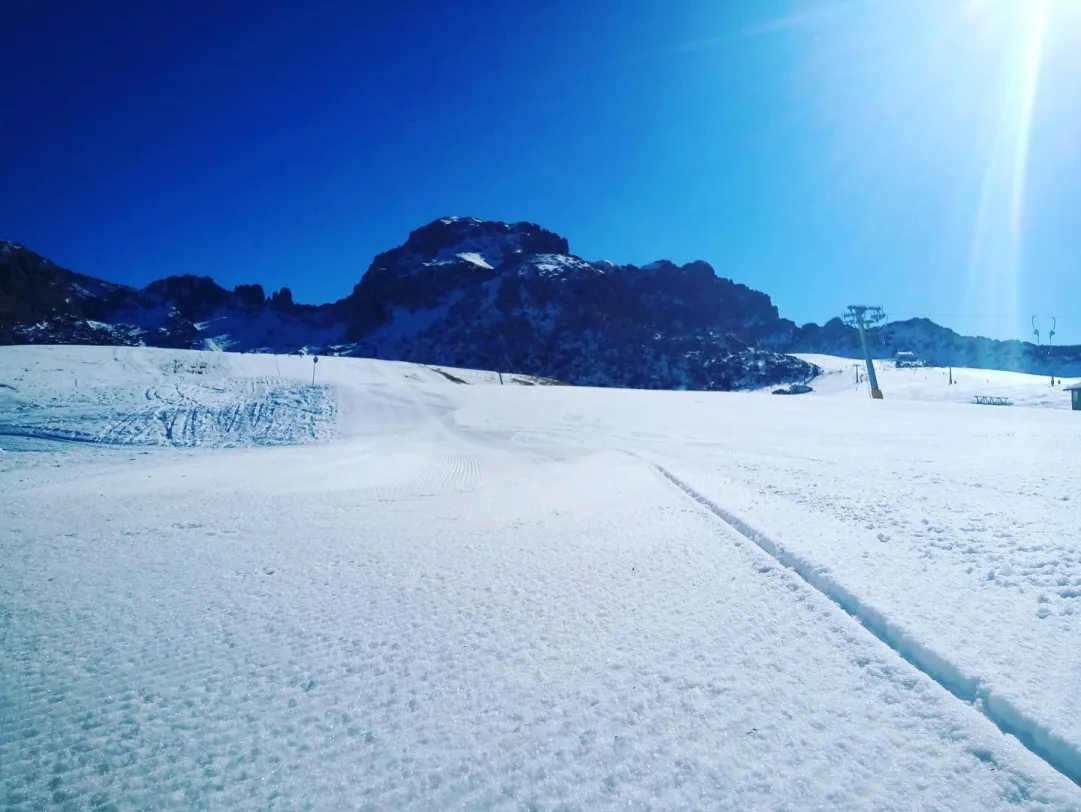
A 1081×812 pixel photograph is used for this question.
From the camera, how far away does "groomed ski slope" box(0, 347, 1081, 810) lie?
7.30ft

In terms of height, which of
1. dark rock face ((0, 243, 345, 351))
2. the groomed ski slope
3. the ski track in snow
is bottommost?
the groomed ski slope

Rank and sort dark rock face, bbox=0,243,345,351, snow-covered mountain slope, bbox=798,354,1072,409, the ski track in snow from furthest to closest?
dark rock face, bbox=0,243,345,351, snow-covered mountain slope, bbox=798,354,1072,409, the ski track in snow

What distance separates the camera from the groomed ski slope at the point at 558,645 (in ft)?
7.30

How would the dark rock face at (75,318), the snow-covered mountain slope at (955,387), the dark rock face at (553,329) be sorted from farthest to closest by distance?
the dark rock face at (553,329)
the dark rock face at (75,318)
the snow-covered mountain slope at (955,387)

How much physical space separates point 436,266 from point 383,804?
204 m

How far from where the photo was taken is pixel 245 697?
288cm

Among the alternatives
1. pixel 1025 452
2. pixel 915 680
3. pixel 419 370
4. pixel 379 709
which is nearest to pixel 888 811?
pixel 915 680

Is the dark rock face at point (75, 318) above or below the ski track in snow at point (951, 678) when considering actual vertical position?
above

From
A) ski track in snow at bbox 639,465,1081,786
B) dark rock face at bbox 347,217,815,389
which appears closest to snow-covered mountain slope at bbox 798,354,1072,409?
dark rock face at bbox 347,217,815,389

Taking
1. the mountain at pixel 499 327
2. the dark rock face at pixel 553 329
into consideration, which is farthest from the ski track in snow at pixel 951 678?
the dark rock face at pixel 553 329

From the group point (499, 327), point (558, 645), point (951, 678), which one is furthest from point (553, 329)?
point (951, 678)

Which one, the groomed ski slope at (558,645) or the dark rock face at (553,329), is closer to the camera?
the groomed ski slope at (558,645)

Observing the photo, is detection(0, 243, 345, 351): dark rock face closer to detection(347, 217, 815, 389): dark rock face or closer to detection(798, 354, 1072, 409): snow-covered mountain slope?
detection(347, 217, 815, 389): dark rock face

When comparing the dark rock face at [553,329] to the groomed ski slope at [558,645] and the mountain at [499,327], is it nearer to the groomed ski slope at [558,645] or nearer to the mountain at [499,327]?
the mountain at [499,327]
